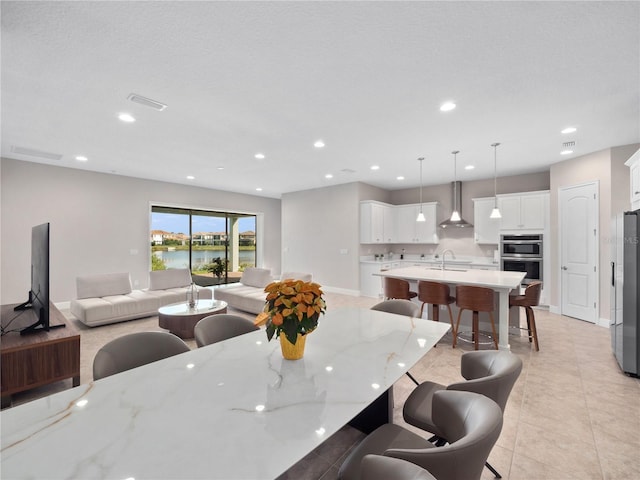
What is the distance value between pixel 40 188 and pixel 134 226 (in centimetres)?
164

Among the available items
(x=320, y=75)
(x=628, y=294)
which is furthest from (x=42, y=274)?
(x=628, y=294)

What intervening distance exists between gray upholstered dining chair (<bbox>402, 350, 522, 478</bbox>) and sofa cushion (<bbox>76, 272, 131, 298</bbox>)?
5291 millimetres

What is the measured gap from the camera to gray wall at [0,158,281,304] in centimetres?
504

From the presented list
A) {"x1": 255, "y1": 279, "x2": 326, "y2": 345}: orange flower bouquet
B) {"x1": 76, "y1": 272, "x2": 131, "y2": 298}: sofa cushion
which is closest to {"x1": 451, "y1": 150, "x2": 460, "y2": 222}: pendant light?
{"x1": 255, "y1": 279, "x2": 326, "y2": 345}: orange flower bouquet

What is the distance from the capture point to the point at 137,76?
248 cm

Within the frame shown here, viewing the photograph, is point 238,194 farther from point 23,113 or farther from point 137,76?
point 137,76

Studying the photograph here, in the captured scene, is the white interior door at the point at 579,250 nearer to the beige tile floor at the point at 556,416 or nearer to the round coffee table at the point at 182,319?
the beige tile floor at the point at 556,416

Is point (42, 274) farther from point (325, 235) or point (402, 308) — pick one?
point (325, 235)

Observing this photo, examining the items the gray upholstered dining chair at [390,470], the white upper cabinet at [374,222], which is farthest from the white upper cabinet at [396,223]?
the gray upholstered dining chair at [390,470]

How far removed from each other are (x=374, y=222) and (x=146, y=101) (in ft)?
17.1

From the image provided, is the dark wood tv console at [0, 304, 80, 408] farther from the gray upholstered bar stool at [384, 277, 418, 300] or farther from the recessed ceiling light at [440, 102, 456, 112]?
the recessed ceiling light at [440, 102, 456, 112]

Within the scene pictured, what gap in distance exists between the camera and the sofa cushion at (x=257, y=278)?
5.83 m

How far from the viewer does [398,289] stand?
4078mm

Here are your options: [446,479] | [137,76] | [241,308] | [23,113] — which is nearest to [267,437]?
[446,479]
